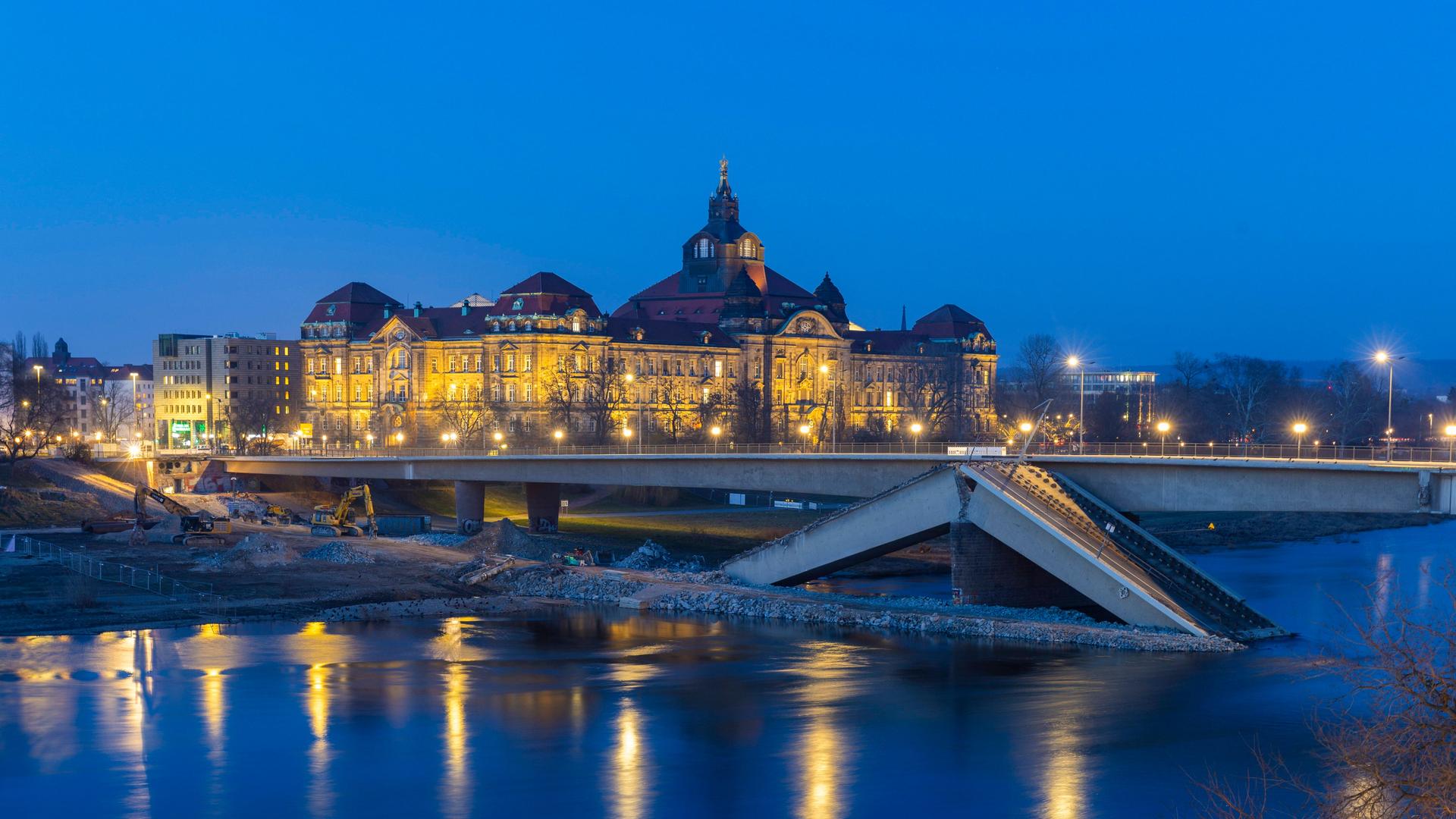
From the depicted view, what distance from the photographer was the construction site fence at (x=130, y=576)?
58.8 metres

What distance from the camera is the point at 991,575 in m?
58.4

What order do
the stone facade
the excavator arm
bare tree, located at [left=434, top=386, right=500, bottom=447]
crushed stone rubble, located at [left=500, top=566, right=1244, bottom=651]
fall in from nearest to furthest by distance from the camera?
crushed stone rubble, located at [left=500, top=566, right=1244, bottom=651] < the excavator arm < bare tree, located at [left=434, top=386, right=500, bottom=447] < the stone facade

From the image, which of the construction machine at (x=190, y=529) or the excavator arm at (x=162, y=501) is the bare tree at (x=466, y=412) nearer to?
the excavator arm at (x=162, y=501)

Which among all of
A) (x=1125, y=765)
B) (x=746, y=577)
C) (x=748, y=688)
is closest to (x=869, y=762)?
(x=1125, y=765)

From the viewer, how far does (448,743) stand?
36.9 meters

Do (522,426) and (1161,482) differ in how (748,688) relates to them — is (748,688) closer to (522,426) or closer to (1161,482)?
(1161,482)

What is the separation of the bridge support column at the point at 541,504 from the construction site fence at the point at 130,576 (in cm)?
2536

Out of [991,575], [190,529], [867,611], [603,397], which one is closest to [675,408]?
[603,397]

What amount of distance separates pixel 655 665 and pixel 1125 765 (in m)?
16.7

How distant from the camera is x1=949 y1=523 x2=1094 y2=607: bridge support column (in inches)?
2281

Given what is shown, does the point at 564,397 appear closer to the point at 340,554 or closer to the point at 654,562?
the point at 654,562

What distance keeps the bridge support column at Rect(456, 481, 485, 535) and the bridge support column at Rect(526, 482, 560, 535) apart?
3.42 metres

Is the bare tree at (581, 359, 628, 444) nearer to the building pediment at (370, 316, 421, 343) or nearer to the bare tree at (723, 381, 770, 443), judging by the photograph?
the bare tree at (723, 381, 770, 443)

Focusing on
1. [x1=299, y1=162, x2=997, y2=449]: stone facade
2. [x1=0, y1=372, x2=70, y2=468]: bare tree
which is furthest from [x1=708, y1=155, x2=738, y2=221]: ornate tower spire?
[x1=0, y1=372, x2=70, y2=468]: bare tree
